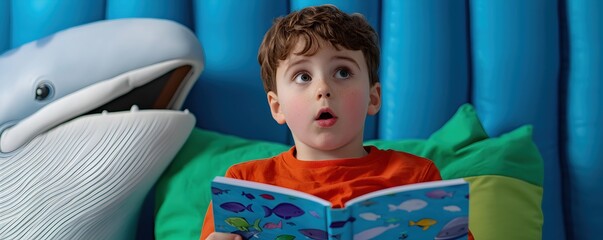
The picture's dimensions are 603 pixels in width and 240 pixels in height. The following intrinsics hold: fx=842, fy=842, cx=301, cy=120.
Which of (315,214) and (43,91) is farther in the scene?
(43,91)

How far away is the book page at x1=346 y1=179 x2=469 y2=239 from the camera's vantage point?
1.01 m

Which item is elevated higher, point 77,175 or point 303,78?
point 303,78

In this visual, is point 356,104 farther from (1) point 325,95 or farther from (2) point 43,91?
(2) point 43,91

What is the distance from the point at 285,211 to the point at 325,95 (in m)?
0.21

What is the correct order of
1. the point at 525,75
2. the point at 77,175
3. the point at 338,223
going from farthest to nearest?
the point at 525,75
the point at 77,175
the point at 338,223

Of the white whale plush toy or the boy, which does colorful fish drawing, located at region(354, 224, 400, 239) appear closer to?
the boy

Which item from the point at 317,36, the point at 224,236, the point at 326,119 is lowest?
the point at 224,236

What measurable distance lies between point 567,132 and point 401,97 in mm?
353

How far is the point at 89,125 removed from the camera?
5.01ft

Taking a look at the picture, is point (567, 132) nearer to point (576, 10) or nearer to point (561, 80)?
point (561, 80)

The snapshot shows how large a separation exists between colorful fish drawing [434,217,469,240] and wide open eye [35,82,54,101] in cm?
84

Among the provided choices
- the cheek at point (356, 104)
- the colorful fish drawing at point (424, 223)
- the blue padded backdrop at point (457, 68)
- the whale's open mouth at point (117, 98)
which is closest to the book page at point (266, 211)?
the colorful fish drawing at point (424, 223)

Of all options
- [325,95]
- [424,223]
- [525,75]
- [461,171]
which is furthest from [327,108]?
[525,75]

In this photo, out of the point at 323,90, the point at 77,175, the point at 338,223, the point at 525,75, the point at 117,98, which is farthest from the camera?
the point at 525,75
